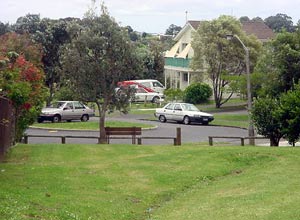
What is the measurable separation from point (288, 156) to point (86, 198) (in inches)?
366

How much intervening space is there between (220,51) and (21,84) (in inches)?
1419

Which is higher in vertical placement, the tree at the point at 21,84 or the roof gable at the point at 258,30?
the roof gable at the point at 258,30

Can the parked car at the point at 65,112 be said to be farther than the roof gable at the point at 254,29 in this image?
No

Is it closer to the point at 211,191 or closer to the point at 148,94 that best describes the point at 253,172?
the point at 211,191

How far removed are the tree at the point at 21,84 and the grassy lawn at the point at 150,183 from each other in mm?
1807

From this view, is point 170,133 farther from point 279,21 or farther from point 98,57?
point 279,21

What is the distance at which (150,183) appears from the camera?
1566 cm

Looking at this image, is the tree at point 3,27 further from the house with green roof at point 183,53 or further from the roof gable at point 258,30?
the roof gable at point 258,30

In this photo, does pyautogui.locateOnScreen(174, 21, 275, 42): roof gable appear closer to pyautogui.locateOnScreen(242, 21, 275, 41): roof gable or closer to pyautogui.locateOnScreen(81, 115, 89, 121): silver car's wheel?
pyautogui.locateOnScreen(242, 21, 275, 41): roof gable

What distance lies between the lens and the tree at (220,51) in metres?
54.8

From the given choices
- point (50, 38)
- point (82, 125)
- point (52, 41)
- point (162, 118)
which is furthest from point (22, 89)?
point (52, 41)

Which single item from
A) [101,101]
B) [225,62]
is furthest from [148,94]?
[101,101]

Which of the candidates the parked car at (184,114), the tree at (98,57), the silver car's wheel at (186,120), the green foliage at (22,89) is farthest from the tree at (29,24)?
the green foliage at (22,89)

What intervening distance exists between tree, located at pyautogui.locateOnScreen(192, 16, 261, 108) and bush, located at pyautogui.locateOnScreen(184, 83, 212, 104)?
3.43 metres
